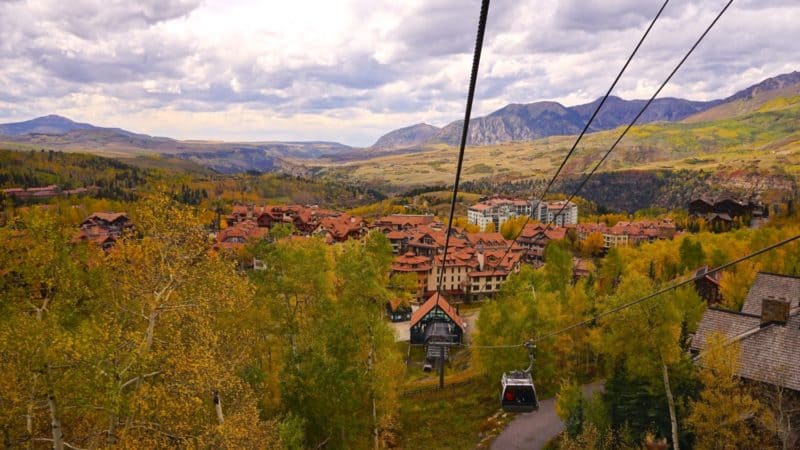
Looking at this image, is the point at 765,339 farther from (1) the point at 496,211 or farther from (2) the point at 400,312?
(1) the point at 496,211

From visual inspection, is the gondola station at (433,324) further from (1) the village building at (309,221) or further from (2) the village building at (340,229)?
(2) the village building at (340,229)

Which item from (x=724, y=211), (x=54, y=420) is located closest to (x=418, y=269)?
(x=54, y=420)

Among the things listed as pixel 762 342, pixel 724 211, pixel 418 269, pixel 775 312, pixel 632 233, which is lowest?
pixel 418 269

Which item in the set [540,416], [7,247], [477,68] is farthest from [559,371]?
[477,68]

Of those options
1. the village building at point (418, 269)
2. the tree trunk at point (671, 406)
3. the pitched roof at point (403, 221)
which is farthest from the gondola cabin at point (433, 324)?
the pitched roof at point (403, 221)

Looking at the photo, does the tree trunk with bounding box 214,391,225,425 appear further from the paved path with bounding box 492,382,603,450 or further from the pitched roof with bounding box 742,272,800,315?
the pitched roof with bounding box 742,272,800,315

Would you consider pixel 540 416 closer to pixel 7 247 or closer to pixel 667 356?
pixel 667 356

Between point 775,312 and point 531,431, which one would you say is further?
point 531,431

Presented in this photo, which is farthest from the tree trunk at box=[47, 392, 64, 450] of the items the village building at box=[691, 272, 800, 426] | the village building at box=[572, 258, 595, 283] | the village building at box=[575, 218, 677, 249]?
the village building at box=[575, 218, 677, 249]
